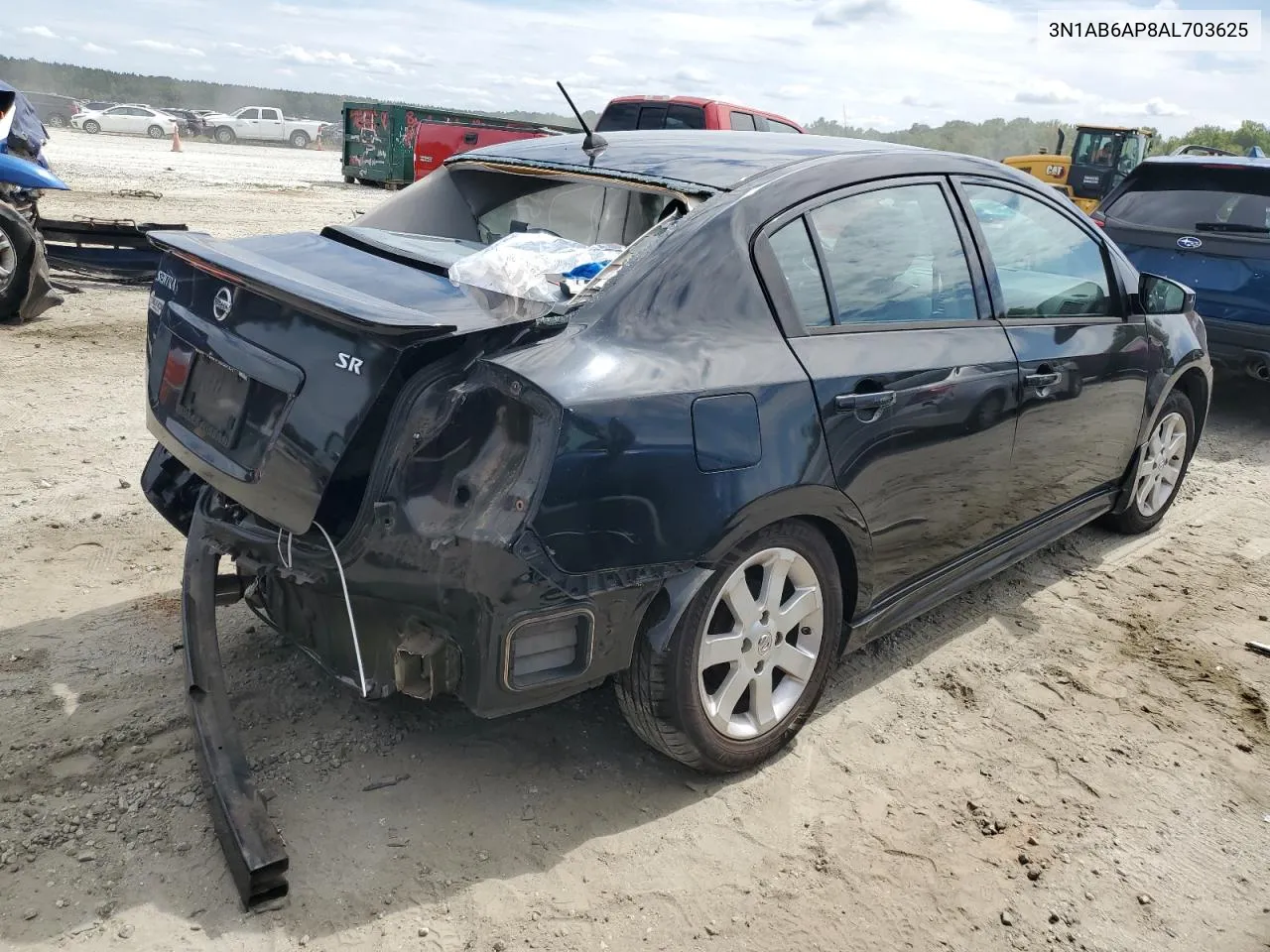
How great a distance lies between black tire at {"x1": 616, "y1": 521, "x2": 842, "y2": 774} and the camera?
266 centimetres

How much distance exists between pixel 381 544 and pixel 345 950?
89cm

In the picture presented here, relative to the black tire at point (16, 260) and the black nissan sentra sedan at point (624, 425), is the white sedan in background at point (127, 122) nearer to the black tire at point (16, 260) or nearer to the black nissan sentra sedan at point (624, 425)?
the black tire at point (16, 260)

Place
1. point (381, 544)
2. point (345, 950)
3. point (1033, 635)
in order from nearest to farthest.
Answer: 1. point (345, 950)
2. point (381, 544)
3. point (1033, 635)

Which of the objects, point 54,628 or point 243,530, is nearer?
point 243,530

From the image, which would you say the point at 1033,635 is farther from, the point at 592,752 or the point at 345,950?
the point at 345,950

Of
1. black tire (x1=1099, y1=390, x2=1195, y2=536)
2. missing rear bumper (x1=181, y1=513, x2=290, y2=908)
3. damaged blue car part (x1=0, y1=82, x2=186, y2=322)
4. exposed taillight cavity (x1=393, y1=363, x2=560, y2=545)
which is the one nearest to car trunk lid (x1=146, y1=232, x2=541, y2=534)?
exposed taillight cavity (x1=393, y1=363, x2=560, y2=545)

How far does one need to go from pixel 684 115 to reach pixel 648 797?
10.4m

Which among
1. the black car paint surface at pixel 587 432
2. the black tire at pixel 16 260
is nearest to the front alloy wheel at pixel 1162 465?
the black car paint surface at pixel 587 432

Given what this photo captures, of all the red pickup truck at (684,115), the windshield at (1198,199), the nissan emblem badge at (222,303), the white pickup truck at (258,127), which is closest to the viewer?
the nissan emblem badge at (222,303)

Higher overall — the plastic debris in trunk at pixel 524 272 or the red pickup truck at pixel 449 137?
the red pickup truck at pixel 449 137

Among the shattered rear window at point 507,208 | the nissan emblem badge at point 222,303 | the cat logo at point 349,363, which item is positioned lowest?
the cat logo at point 349,363

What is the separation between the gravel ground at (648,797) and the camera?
244 cm

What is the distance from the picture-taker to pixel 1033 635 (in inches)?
157

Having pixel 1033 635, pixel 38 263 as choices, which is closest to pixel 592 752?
pixel 1033 635
